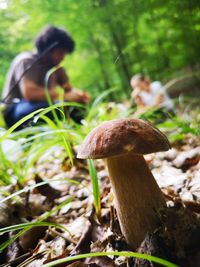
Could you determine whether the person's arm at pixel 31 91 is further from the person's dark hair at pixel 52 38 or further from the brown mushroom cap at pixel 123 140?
the brown mushroom cap at pixel 123 140

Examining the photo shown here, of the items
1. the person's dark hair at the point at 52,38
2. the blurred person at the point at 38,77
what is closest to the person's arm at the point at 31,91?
the blurred person at the point at 38,77

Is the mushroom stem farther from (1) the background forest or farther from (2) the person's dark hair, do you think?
(1) the background forest

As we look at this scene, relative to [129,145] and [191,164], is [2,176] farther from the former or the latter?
[191,164]

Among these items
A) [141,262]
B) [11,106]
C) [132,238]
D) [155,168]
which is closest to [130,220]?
[132,238]

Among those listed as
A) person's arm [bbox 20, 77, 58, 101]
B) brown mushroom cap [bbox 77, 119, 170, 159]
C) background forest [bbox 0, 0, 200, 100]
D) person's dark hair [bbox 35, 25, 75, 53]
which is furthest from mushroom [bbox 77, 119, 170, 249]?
background forest [bbox 0, 0, 200, 100]

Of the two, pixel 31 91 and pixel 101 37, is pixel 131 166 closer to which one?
pixel 31 91

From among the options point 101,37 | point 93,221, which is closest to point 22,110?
point 93,221

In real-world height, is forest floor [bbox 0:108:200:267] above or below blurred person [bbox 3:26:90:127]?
below
